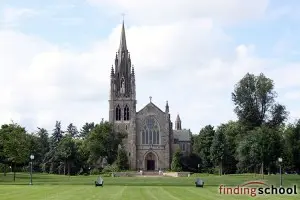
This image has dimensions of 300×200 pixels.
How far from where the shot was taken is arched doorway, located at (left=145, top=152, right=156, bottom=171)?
123 meters

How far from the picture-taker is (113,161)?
124 m

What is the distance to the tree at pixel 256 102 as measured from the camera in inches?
3765

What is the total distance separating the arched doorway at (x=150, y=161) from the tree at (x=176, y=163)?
567 centimetres

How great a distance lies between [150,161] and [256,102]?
1359 inches

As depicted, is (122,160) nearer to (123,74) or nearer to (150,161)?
(150,161)

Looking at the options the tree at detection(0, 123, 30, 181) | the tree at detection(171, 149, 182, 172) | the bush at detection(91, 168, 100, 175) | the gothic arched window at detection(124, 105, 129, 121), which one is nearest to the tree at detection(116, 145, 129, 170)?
the bush at detection(91, 168, 100, 175)

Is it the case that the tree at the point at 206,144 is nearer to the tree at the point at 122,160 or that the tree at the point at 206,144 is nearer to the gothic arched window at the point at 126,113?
the tree at the point at 122,160

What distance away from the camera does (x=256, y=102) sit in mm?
96312

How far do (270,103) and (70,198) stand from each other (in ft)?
223

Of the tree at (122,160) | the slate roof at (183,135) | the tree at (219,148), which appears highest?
the slate roof at (183,135)

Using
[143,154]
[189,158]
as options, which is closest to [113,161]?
[143,154]

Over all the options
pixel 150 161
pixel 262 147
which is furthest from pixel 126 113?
pixel 262 147

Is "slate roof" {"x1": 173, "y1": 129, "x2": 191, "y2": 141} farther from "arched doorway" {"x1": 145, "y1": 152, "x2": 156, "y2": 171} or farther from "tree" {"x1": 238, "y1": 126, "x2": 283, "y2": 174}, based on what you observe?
"tree" {"x1": 238, "y1": 126, "x2": 283, "y2": 174}

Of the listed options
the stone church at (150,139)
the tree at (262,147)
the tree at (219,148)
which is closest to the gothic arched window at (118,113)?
the stone church at (150,139)
